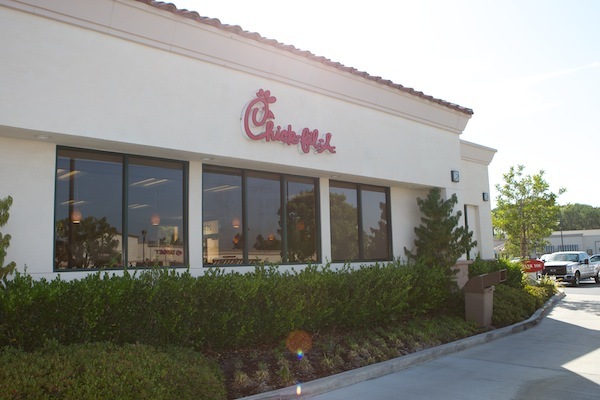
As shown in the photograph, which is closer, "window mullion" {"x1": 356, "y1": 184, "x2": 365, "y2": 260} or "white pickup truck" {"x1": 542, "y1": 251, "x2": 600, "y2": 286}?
"window mullion" {"x1": 356, "y1": 184, "x2": 365, "y2": 260}

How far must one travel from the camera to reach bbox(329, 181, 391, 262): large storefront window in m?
12.3

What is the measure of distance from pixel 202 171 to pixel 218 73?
187cm

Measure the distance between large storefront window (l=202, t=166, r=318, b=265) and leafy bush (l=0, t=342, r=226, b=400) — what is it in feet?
11.5

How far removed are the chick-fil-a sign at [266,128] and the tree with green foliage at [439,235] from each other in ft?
15.0

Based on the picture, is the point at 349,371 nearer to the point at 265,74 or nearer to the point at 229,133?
the point at 229,133

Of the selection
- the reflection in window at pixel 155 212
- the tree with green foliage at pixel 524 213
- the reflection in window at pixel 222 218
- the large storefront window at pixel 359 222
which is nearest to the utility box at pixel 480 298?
the large storefront window at pixel 359 222

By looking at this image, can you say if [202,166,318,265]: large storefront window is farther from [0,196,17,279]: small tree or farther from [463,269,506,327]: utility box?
[463,269,506,327]: utility box

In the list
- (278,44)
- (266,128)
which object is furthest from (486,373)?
(278,44)

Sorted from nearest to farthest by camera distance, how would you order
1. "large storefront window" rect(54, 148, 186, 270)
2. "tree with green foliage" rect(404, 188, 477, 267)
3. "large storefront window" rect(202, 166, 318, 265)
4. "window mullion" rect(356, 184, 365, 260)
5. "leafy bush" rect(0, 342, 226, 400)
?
"leafy bush" rect(0, 342, 226, 400)
"large storefront window" rect(54, 148, 186, 270)
"large storefront window" rect(202, 166, 318, 265)
"window mullion" rect(356, 184, 365, 260)
"tree with green foliage" rect(404, 188, 477, 267)

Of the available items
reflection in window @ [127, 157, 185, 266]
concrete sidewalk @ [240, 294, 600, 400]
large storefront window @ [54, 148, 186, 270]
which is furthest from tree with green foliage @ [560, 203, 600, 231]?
large storefront window @ [54, 148, 186, 270]

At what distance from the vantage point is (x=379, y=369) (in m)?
8.26

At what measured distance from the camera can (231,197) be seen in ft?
33.7

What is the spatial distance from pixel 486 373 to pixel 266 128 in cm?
585

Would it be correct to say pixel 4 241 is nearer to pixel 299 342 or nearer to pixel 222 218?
pixel 222 218
